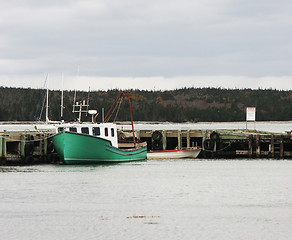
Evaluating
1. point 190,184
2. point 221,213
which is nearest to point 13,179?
point 190,184

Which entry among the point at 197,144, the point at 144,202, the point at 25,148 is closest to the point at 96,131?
the point at 25,148

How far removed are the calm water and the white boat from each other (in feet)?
22.3

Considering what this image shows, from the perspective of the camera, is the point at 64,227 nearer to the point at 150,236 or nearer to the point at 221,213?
the point at 150,236

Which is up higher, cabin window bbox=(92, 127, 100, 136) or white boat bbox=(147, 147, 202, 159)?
cabin window bbox=(92, 127, 100, 136)

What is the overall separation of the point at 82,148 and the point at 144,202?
56.1ft

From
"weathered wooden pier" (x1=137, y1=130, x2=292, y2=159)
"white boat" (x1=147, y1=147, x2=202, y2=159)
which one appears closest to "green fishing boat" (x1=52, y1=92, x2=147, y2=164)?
"white boat" (x1=147, y1=147, x2=202, y2=159)

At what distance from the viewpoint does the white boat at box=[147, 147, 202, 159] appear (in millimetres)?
61125

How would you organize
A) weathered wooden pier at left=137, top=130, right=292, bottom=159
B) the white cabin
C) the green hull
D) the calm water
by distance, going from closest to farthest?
the calm water < the green hull < the white cabin < weathered wooden pier at left=137, top=130, right=292, bottom=159

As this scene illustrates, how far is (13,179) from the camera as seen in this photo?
44.3 meters

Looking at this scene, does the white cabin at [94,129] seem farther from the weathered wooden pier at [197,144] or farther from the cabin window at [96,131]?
the weathered wooden pier at [197,144]

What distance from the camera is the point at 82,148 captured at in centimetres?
5144

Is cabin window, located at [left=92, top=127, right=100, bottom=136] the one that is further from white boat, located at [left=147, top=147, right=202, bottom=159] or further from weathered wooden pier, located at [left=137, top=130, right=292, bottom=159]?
weathered wooden pier, located at [left=137, top=130, right=292, bottom=159]

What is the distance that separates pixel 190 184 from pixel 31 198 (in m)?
11.7

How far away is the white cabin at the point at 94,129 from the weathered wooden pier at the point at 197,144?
3.30 metres
